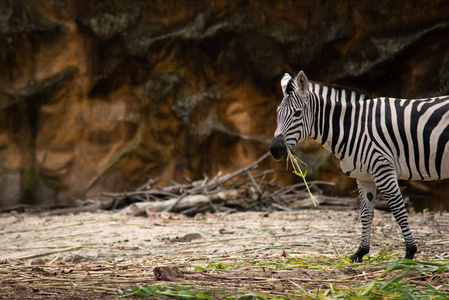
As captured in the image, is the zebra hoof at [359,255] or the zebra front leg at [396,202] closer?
the zebra front leg at [396,202]

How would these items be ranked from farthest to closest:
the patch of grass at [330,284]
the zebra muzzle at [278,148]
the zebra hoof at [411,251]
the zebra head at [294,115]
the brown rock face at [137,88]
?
the brown rock face at [137,88] < the zebra head at [294,115] < the zebra muzzle at [278,148] < the zebra hoof at [411,251] < the patch of grass at [330,284]

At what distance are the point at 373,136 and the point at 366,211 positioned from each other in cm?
71

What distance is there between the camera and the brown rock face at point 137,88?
31.6 feet

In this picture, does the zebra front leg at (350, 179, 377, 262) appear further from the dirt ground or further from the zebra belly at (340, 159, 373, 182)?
the dirt ground

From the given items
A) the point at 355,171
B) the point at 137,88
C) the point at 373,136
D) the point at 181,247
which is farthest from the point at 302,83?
the point at 137,88

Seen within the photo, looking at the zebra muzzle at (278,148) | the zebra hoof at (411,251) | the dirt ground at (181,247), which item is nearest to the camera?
the dirt ground at (181,247)

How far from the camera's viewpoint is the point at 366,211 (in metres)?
4.56

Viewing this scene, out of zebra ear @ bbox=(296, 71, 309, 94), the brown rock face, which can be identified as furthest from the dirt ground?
the brown rock face

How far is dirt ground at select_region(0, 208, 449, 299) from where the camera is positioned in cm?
324

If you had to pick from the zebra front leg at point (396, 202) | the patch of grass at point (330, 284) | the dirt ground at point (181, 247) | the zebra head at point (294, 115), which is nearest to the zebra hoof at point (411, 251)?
the zebra front leg at point (396, 202)

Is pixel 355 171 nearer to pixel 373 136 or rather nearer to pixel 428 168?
pixel 373 136

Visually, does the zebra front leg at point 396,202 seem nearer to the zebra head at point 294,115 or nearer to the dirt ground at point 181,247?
the dirt ground at point 181,247

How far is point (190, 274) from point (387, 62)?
688cm

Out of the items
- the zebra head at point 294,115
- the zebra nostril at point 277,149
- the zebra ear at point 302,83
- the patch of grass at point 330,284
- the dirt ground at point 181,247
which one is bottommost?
the dirt ground at point 181,247
